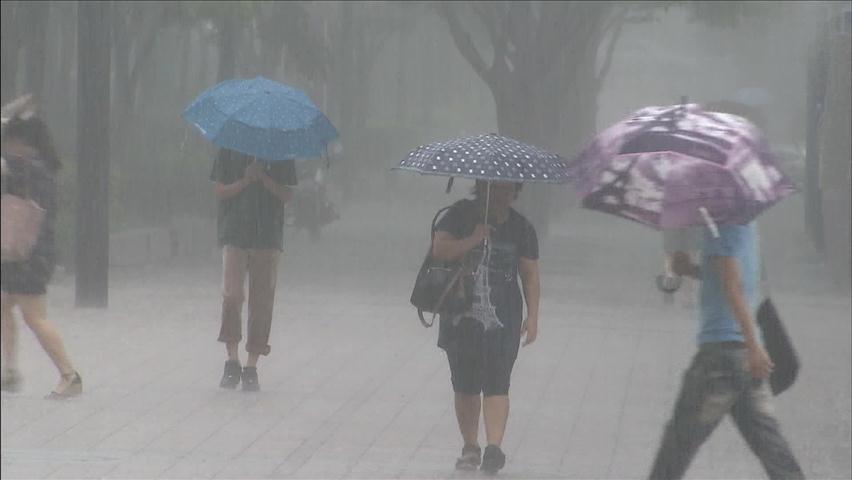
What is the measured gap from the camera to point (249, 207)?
9.83 meters

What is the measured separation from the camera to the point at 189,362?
11461 mm

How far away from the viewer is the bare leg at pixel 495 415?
7.84 m

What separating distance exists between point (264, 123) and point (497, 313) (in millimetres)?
2192

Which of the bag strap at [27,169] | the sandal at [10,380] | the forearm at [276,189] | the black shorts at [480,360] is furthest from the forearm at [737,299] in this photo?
the forearm at [276,189]

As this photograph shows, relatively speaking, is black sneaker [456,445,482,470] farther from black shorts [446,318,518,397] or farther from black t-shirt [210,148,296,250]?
black t-shirt [210,148,296,250]

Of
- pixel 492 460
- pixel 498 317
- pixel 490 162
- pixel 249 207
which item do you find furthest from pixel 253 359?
pixel 490 162

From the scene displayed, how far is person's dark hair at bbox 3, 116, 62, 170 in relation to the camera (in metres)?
2.77

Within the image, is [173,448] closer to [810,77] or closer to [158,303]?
[158,303]

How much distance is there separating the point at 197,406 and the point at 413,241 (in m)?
17.0

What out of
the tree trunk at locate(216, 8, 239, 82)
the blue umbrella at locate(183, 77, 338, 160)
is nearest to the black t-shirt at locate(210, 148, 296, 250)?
the blue umbrella at locate(183, 77, 338, 160)

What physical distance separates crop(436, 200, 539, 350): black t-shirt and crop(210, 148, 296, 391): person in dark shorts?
91.6 inches

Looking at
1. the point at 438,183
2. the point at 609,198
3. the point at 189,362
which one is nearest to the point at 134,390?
the point at 189,362

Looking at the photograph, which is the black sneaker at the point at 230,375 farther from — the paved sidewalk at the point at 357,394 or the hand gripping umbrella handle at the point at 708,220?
the hand gripping umbrella handle at the point at 708,220

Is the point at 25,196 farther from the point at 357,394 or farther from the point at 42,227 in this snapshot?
the point at 357,394
